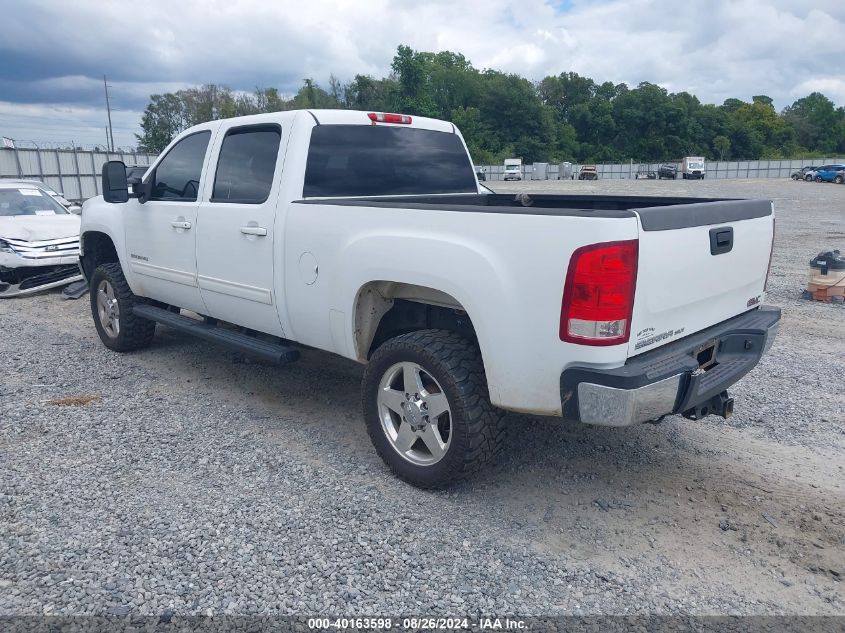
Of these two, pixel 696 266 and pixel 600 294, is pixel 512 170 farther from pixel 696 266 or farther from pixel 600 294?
pixel 600 294

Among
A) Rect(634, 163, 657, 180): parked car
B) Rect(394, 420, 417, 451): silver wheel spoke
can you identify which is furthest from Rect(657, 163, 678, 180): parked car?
Rect(394, 420, 417, 451): silver wheel spoke

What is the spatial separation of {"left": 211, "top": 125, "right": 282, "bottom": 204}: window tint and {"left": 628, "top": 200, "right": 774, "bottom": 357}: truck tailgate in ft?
8.39

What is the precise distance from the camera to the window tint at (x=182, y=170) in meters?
5.22

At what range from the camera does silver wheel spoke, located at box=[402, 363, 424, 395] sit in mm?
3648

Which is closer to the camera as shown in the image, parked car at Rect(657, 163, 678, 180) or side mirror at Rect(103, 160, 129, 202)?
side mirror at Rect(103, 160, 129, 202)

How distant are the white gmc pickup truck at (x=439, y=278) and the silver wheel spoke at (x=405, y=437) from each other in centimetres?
2

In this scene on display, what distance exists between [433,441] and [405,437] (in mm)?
213

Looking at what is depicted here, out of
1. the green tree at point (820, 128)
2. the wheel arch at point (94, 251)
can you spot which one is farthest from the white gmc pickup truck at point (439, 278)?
Answer: the green tree at point (820, 128)

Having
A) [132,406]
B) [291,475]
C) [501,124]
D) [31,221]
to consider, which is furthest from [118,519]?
[501,124]

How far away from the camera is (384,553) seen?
10.4 feet

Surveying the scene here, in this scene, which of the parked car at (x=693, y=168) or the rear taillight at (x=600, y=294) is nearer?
the rear taillight at (x=600, y=294)

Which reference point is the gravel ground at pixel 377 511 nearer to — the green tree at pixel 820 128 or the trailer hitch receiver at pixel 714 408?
the trailer hitch receiver at pixel 714 408

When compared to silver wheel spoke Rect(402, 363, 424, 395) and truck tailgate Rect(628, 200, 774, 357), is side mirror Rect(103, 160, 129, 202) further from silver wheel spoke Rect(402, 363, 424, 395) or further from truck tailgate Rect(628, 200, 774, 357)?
truck tailgate Rect(628, 200, 774, 357)

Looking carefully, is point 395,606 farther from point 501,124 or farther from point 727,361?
point 501,124
